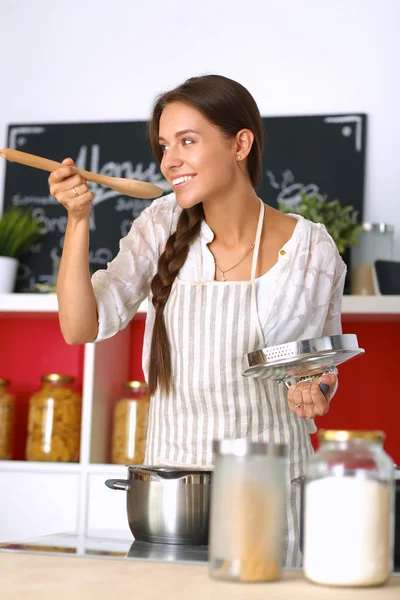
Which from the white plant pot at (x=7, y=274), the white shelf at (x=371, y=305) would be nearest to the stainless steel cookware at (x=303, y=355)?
the white shelf at (x=371, y=305)

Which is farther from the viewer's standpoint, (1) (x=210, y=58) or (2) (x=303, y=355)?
(1) (x=210, y=58)

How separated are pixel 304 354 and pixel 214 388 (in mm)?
554

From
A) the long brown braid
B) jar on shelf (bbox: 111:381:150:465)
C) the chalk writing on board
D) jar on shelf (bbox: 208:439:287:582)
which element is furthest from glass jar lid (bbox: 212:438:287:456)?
the chalk writing on board

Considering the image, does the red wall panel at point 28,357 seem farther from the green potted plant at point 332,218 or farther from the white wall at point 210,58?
the green potted plant at point 332,218

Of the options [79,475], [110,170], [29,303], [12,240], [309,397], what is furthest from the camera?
[110,170]

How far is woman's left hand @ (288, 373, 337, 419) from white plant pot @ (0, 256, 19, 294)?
1.62 metres

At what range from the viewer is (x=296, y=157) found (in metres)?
2.92

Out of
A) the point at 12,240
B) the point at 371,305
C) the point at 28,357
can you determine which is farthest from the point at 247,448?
the point at 28,357

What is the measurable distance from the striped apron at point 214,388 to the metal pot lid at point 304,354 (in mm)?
410

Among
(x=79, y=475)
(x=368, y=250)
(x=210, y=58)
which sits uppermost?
(x=210, y=58)

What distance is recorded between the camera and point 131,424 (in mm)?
2746

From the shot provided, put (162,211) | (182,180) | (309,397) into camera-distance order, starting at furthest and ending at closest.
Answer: (162,211), (182,180), (309,397)

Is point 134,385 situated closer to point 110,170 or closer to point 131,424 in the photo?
point 131,424

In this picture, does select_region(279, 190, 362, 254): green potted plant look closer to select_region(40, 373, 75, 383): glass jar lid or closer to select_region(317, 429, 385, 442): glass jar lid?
select_region(40, 373, 75, 383): glass jar lid
